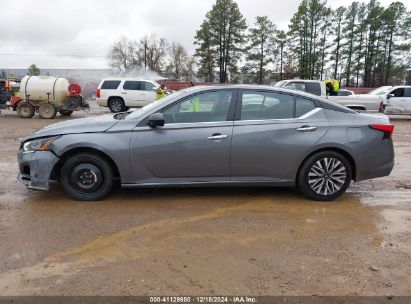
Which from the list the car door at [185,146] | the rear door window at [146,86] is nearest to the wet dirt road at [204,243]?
the car door at [185,146]

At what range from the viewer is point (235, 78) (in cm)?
5975

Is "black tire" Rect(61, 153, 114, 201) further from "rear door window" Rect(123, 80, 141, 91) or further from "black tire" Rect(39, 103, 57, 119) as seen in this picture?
"rear door window" Rect(123, 80, 141, 91)

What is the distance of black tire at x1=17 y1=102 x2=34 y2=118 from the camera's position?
60.7 ft

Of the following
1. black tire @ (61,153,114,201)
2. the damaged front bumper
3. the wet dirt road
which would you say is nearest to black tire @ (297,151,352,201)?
the wet dirt road

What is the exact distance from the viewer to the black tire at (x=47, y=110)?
1808 cm

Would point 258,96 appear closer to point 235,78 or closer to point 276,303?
point 276,303

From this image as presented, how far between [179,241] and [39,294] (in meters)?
1.39

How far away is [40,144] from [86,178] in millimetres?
703

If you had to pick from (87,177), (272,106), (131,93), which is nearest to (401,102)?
(131,93)

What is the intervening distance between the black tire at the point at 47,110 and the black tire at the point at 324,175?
15539 millimetres

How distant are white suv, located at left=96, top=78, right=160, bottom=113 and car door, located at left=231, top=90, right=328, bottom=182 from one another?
16.4 meters

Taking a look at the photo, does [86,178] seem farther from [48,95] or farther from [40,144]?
[48,95]

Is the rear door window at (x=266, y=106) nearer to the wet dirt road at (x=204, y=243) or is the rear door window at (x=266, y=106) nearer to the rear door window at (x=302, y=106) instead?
the rear door window at (x=302, y=106)

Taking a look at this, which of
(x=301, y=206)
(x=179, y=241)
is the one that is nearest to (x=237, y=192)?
(x=301, y=206)
